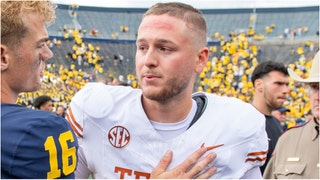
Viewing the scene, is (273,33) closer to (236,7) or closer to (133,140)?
(236,7)

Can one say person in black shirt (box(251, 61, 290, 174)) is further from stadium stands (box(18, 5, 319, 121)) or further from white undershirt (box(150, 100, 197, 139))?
stadium stands (box(18, 5, 319, 121))

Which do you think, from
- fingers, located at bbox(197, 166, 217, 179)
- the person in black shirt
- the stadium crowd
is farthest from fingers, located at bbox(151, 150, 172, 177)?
the stadium crowd

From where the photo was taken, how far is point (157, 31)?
67.4 inches

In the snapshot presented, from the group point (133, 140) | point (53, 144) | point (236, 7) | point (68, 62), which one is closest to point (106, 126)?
point (133, 140)

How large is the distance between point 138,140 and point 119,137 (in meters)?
0.07

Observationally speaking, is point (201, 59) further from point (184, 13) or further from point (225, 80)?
point (225, 80)

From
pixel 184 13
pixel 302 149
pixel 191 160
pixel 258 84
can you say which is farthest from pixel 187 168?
pixel 258 84

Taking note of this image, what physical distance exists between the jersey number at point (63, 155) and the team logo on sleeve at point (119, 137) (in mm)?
375

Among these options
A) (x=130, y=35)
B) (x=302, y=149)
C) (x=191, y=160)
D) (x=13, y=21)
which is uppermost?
(x=130, y=35)

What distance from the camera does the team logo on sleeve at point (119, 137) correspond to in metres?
1.77

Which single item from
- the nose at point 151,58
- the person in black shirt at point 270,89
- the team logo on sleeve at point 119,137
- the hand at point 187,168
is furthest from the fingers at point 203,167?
the person in black shirt at point 270,89

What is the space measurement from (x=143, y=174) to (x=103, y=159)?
0.54ft

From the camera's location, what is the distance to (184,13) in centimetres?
181

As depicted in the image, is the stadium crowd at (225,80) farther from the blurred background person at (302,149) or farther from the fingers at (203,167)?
the fingers at (203,167)
